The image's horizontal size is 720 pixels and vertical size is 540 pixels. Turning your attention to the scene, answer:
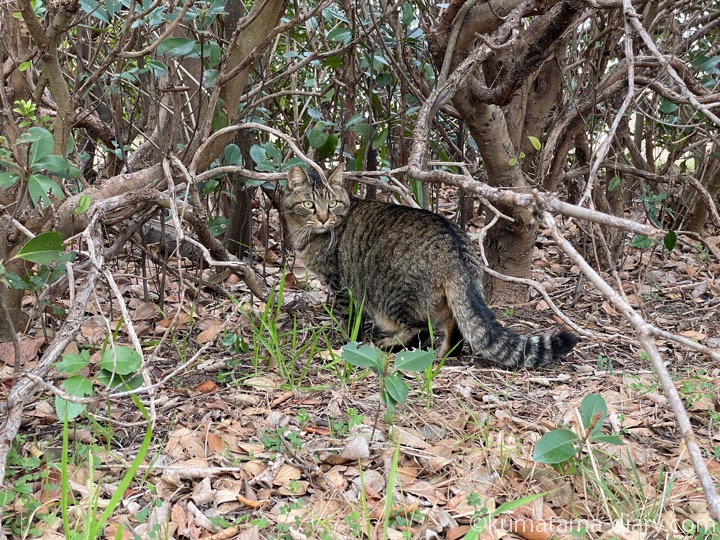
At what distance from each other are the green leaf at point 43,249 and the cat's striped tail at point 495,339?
6.24 feet

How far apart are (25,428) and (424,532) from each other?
1579 mm

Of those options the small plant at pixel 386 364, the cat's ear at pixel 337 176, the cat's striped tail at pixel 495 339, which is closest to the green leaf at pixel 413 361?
the small plant at pixel 386 364

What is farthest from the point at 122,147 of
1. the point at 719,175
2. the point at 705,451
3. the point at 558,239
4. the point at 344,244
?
the point at 719,175

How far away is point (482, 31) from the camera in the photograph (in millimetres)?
3205

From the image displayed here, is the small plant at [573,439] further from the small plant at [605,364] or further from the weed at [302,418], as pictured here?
the small plant at [605,364]

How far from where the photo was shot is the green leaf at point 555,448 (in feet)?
6.40

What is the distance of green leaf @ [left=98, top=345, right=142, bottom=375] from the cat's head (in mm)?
2046

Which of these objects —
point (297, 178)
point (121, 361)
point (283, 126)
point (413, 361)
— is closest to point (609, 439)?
point (413, 361)

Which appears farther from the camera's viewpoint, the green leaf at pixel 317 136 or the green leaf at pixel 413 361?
the green leaf at pixel 317 136

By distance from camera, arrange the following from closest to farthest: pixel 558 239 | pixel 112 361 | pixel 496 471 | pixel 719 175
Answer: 1. pixel 558 239
2. pixel 112 361
3. pixel 496 471
4. pixel 719 175

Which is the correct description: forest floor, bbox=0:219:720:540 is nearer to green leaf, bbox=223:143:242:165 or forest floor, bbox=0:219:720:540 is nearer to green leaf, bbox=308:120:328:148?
green leaf, bbox=223:143:242:165

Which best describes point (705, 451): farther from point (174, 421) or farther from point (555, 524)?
point (174, 421)

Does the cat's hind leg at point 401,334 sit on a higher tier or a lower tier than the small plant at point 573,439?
lower

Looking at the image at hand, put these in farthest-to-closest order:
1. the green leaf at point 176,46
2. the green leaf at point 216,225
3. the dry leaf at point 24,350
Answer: the green leaf at point 216,225 → the dry leaf at point 24,350 → the green leaf at point 176,46
